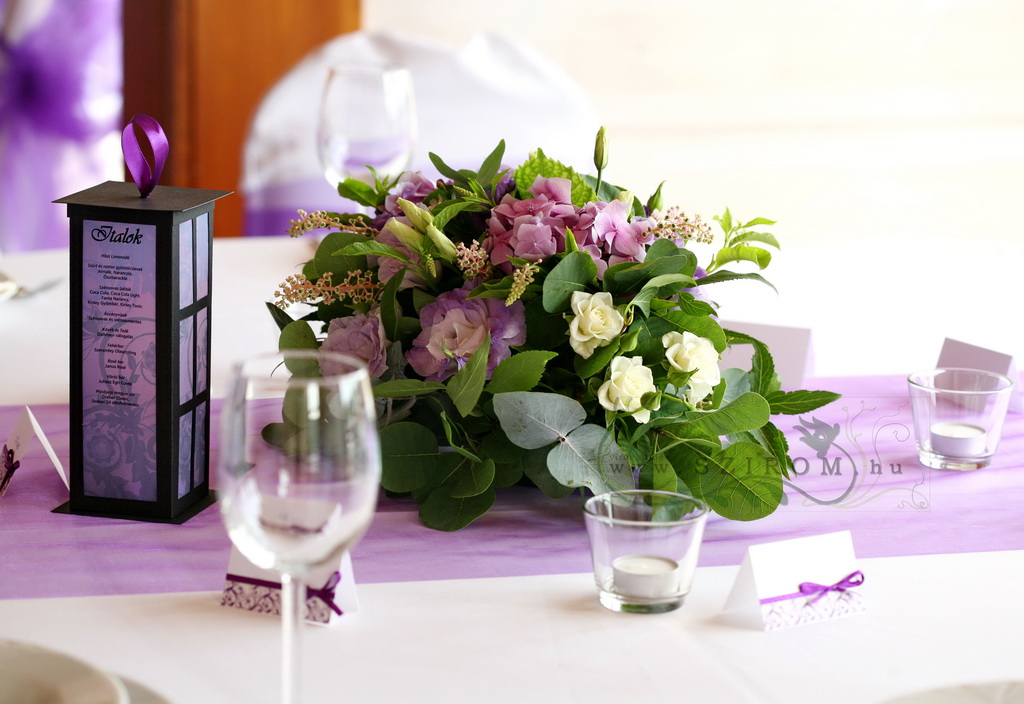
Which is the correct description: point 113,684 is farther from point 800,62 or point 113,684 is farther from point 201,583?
point 800,62

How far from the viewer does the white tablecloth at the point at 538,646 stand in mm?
683

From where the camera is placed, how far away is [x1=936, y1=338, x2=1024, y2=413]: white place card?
1.23 meters

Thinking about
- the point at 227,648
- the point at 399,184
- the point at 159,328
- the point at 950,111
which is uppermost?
the point at 950,111

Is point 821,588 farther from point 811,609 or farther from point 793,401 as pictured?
point 793,401

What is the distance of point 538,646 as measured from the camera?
735 millimetres

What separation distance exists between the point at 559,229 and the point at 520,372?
0.13 m

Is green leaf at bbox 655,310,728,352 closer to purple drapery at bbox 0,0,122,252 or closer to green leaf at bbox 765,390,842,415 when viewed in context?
green leaf at bbox 765,390,842,415

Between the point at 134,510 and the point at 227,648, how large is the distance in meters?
0.26

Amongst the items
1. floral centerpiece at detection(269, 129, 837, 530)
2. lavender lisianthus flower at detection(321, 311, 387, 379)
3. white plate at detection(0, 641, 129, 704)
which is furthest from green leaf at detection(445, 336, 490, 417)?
white plate at detection(0, 641, 129, 704)

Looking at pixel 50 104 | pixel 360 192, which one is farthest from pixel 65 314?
pixel 50 104


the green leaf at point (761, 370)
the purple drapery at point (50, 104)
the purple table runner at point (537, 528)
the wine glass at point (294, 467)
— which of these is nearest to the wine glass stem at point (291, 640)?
the wine glass at point (294, 467)

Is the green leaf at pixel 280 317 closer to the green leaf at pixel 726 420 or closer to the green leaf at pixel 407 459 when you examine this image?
the green leaf at pixel 407 459

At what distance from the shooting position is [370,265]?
104 centimetres

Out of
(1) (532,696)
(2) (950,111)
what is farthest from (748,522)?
(2) (950,111)
